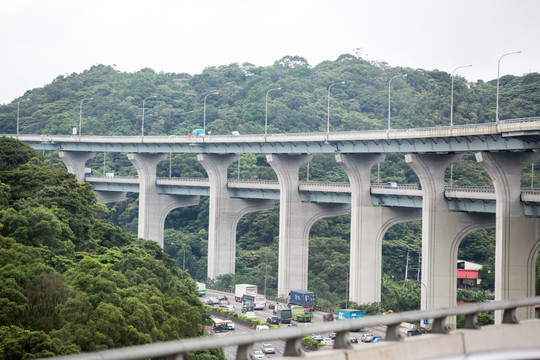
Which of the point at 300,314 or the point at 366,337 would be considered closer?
the point at 366,337

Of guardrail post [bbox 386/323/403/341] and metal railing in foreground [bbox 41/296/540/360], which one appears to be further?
guardrail post [bbox 386/323/403/341]

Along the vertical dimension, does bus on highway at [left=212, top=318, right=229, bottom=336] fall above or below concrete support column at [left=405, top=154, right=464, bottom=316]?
below

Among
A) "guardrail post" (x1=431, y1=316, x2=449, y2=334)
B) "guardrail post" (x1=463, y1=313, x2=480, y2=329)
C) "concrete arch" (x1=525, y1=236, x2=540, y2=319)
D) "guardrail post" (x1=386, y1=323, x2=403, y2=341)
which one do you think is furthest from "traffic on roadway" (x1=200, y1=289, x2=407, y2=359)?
"guardrail post" (x1=386, y1=323, x2=403, y2=341)

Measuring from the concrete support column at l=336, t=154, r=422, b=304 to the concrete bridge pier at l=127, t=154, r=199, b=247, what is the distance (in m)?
33.4

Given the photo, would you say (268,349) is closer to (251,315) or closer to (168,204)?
(251,315)

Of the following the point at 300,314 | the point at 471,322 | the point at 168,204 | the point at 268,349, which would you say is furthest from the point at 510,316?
the point at 168,204

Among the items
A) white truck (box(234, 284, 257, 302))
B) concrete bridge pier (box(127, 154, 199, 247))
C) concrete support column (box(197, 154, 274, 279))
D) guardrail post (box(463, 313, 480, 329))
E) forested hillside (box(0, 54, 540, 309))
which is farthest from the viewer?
concrete bridge pier (box(127, 154, 199, 247))

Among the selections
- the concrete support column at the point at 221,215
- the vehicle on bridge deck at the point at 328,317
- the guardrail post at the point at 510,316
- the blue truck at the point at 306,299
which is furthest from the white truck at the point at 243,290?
the guardrail post at the point at 510,316

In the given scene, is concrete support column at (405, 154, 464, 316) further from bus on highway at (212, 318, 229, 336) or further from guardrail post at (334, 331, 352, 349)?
guardrail post at (334, 331, 352, 349)

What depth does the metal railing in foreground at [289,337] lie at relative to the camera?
8.31 metres

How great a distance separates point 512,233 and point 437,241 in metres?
9.52

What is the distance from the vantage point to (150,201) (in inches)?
4154

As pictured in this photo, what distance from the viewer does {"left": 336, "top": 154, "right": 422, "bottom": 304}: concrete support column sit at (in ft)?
255

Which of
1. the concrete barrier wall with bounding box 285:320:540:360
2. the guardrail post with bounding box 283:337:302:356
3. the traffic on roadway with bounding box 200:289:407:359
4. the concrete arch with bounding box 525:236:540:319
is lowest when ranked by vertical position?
the traffic on roadway with bounding box 200:289:407:359
